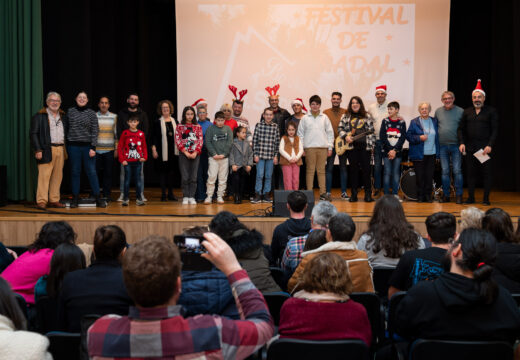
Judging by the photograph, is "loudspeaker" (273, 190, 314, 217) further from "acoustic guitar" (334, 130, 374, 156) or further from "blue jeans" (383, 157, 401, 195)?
"blue jeans" (383, 157, 401, 195)

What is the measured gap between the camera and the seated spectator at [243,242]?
2682mm

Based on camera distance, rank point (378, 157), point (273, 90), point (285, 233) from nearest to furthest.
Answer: point (285, 233)
point (378, 157)
point (273, 90)

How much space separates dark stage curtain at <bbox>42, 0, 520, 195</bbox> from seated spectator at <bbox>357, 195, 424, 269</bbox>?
575 cm

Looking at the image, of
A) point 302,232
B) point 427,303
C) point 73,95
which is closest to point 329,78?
point 73,95

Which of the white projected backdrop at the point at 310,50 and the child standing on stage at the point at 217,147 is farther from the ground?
the white projected backdrop at the point at 310,50

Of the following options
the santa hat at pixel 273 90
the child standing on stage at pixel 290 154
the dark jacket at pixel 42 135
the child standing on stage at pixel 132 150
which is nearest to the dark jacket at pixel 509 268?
the child standing on stage at pixel 290 154

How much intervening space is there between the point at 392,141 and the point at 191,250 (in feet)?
18.0

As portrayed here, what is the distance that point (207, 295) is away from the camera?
6.40ft

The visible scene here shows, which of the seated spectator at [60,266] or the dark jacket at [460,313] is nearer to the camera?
the dark jacket at [460,313]

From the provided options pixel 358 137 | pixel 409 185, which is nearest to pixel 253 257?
pixel 358 137

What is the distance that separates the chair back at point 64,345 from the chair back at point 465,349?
1350 millimetres

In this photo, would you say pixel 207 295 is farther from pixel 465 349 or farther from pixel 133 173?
pixel 133 173

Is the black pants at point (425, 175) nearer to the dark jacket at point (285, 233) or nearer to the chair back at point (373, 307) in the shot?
the dark jacket at point (285, 233)

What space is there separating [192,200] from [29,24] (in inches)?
125
